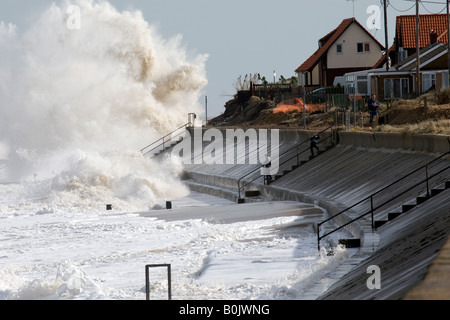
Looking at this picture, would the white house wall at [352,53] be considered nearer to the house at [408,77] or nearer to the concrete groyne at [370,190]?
the house at [408,77]

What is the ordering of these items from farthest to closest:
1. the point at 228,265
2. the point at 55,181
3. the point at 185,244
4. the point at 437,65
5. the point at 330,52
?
the point at 330,52 < the point at 437,65 < the point at 55,181 < the point at 185,244 < the point at 228,265

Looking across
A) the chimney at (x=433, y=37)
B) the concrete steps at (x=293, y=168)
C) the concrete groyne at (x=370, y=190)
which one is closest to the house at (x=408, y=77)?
the chimney at (x=433, y=37)

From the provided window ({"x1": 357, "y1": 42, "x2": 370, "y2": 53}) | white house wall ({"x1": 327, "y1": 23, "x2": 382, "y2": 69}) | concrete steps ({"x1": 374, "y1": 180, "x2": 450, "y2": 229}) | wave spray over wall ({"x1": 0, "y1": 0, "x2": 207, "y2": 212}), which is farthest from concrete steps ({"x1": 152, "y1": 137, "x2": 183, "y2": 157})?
concrete steps ({"x1": 374, "y1": 180, "x2": 450, "y2": 229})

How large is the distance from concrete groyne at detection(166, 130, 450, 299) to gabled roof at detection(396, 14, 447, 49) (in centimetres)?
2475

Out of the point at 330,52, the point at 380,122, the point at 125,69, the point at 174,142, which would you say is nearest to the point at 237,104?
the point at 330,52

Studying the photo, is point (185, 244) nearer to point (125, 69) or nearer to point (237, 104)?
point (125, 69)

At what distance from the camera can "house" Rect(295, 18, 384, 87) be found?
73.7m

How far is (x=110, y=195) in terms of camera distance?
37688 millimetres

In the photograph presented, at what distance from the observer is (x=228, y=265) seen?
52.6ft

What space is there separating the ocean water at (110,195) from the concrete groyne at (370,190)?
90 centimetres

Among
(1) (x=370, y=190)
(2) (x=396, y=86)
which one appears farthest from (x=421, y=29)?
(1) (x=370, y=190)

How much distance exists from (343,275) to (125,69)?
2006 inches

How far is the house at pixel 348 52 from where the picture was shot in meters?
73.7

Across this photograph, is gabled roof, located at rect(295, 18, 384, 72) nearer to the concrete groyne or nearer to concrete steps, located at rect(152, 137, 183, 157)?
concrete steps, located at rect(152, 137, 183, 157)
